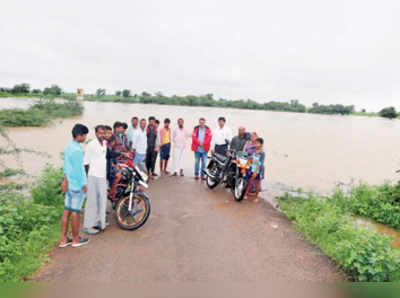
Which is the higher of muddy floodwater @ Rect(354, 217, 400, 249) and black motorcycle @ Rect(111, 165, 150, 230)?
black motorcycle @ Rect(111, 165, 150, 230)

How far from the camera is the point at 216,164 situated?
6.56 m

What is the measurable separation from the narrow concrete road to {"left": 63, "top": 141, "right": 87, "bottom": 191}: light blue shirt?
910 millimetres

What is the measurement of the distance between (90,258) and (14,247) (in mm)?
934

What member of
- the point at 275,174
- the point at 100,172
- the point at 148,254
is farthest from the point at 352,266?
the point at 275,174

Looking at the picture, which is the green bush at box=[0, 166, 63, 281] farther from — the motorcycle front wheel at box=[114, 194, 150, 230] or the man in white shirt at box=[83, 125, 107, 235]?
the motorcycle front wheel at box=[114, 194, 150, 230]

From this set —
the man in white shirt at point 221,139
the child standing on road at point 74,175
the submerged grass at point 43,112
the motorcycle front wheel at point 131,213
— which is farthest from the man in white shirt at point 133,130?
the submerged grass at point 43,112

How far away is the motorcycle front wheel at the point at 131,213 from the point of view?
156 inches

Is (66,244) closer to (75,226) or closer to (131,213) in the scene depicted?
(75,226)

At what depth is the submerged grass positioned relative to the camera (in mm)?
18422

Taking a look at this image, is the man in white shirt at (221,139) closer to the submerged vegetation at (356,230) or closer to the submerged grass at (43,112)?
the submerged vegetation at (356,230)

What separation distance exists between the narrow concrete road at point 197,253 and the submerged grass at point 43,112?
57.8ft

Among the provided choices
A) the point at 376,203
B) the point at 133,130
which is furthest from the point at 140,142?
the point at 376,203

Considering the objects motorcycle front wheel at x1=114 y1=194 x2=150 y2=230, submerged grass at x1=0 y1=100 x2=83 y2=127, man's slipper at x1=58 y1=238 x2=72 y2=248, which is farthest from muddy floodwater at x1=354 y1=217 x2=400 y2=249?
submerged grass at x1=0 y1=100 x2=83 y2=127

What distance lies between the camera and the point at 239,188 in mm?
5648
